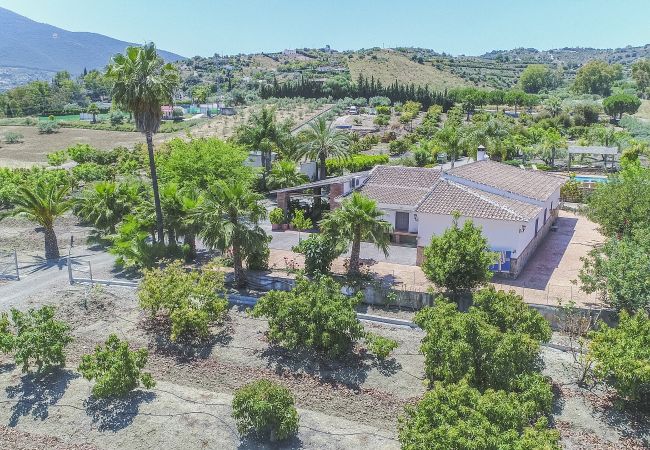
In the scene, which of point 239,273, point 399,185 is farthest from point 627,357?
point 399,185

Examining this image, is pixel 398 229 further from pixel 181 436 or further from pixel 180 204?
pixel 181 436

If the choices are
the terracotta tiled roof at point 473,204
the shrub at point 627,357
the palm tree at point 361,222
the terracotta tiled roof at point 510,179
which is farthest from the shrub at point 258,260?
the shrub at point 627,357

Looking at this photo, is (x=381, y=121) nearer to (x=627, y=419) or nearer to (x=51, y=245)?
(x=51, y=245)

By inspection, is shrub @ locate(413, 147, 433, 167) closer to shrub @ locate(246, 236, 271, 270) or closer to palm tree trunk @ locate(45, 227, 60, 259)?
shrub @ locate(246, 236, 271, 270)

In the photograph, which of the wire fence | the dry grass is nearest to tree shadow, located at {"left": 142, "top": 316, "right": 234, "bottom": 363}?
the wire fence

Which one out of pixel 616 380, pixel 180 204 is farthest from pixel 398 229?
pixel 616 380

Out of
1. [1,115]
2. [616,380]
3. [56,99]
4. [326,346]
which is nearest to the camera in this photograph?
[616,380]
